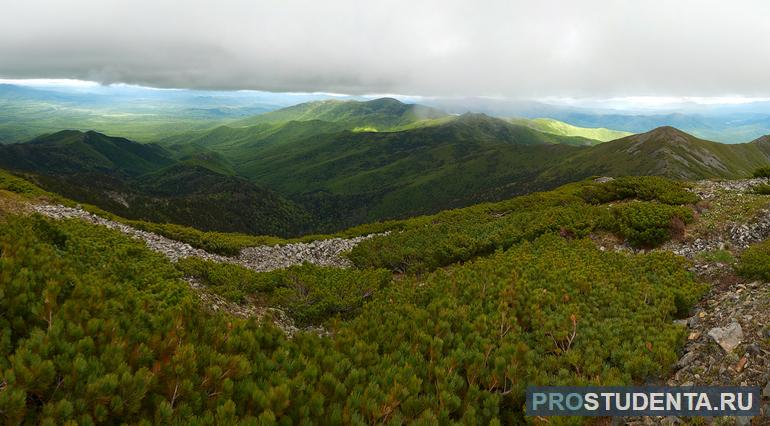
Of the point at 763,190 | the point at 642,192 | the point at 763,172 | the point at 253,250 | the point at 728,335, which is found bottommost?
the point at 253,250

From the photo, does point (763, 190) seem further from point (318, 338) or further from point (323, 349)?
point (323, 349)

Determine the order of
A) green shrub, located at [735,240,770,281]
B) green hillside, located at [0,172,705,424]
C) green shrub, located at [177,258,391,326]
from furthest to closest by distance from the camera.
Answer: green shrub, located at [177,258,391,326], green shrub, located at [735,240,770,281], green hillside, located at [0,172,705,424]

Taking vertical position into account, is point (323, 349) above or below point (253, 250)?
above

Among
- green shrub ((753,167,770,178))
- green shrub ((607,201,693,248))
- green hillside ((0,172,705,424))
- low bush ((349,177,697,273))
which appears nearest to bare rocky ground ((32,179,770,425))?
green hillside ((0,172,705,424))

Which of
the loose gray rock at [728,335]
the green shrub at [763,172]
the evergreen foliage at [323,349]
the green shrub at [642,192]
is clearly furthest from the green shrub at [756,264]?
the green shrub at [763,172]

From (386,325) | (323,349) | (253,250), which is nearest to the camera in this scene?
(323,349)

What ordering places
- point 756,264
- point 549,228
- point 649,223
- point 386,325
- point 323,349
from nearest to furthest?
point 323,349 → point 386,325 → point 756,264 → point 649,223 → point 549,228

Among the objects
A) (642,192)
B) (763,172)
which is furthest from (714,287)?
(763,172)

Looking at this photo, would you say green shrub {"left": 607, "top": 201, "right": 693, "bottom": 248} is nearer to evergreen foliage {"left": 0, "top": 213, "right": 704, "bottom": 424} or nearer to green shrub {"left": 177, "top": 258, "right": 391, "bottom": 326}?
evergreen foliage {"left": 0, "top": 213, "right": 704, "bottom": 424}

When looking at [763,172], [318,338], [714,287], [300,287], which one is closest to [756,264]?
[714,287]

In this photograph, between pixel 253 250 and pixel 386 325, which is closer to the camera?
pixel 386 325
